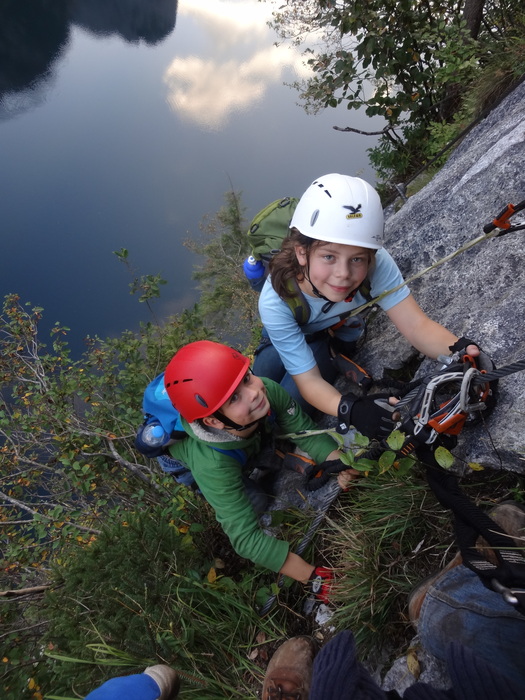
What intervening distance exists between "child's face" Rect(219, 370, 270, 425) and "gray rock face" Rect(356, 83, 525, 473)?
1150mm

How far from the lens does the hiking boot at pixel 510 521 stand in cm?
201

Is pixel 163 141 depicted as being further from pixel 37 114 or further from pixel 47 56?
pixel 47 56

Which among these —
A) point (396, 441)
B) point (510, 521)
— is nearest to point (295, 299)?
point (396, 441)

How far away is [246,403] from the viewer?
8.65ft

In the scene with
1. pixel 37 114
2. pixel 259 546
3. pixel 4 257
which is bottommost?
pixel 4 257

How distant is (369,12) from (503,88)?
1982 millimetres

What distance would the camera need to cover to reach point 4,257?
2758cm

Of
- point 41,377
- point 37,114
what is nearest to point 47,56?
point 37,114

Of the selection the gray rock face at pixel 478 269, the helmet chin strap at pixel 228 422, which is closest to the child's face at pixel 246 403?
the helmet chin strap at pixel 228 422

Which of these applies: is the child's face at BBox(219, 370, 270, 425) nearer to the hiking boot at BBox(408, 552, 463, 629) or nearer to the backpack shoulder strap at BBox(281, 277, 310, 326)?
the backpack shoulder strap at BBox(281, 277, 310, 326)

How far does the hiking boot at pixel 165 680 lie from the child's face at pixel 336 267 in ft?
7.20

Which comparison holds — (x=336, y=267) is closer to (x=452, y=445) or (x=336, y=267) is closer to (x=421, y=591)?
(x=452, y=445)

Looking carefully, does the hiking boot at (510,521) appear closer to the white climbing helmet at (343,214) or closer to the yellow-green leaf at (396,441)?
the yellow-green leaf at (396,441)

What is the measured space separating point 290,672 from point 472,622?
3.54 ft
